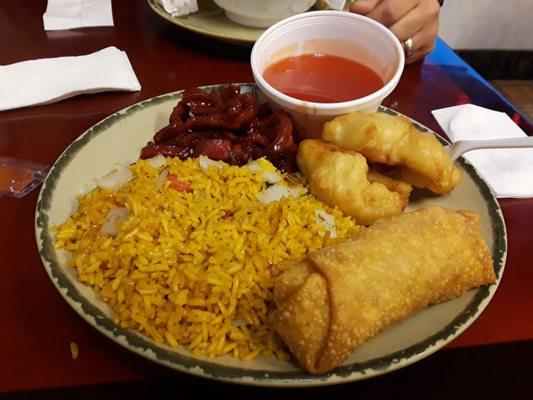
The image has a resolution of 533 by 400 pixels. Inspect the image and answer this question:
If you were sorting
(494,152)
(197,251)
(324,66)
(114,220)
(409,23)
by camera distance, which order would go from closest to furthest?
(197,251) < (114,220) < (324,66) < (494,152) < (409,23)

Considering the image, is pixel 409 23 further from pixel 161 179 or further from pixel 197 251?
pixel 197 251

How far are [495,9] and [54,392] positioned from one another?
5668 mm

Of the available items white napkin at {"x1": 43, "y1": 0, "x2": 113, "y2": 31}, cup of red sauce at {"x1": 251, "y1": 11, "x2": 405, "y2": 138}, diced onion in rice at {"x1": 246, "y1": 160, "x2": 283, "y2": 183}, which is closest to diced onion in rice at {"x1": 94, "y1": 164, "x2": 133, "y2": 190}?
diced onion in rice at {"x1": 246, "y1": 160, "x2": 283, "y2": 183}

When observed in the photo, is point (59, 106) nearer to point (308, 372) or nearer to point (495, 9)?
point (308, 372)

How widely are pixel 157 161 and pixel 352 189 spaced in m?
0.82

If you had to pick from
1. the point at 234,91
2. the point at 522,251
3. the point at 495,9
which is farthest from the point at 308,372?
the point at 495,9

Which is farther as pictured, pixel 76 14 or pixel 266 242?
pixel 76 14

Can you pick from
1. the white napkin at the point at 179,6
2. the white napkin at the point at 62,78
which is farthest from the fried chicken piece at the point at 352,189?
the white napkin at the point at 179,6

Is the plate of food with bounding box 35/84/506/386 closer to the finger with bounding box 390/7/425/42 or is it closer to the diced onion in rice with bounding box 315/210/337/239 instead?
the diced onion in rice with bounding box 315/210/337/239

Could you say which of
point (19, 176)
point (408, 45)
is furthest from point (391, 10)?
point (19, 176)

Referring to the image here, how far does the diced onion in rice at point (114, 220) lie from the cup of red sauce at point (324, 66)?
79 centimetres

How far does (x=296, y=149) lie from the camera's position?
2.16 meters

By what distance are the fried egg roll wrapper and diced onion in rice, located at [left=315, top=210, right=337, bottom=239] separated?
16 centimetres

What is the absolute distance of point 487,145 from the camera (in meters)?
2.13
